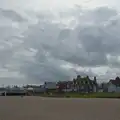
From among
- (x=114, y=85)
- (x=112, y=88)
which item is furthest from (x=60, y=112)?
(x=114, y=85)

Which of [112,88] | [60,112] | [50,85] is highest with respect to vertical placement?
[50,85]

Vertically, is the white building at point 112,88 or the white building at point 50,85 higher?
the white building at point 50,85

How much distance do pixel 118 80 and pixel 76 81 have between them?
60.3 feet

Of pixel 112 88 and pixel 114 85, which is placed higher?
pixel 114 85

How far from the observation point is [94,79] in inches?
5300

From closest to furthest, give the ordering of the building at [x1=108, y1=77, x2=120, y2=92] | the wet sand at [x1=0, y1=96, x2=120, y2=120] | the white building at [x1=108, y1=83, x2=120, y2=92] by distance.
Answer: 1. the wet sand at [x1=0, y1=96, x2=120, y2=120]
2. the white building at [x1=108, y1=83, x2=120, y2=92]
3. the building at [x1=108, y1=77, x2=120, y2=92]

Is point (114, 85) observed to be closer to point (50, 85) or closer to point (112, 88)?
point (112, 88)

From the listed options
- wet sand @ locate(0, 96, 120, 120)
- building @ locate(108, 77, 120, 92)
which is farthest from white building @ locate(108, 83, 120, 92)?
wet sand @ locate(0, 96, 120, 120)

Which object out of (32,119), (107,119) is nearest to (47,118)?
(32,119)

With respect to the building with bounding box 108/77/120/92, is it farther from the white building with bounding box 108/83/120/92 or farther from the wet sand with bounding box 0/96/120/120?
the wet sand with bounding box 0/96/120/120

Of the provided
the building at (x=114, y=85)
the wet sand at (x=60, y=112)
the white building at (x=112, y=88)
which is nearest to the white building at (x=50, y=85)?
the building at (x=114, y=85)

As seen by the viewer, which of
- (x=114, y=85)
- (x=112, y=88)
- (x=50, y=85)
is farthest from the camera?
(x=50, y=85)

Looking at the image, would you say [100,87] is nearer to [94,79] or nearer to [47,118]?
[94,79]

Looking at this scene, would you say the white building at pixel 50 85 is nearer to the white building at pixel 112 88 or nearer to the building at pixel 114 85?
the building at pixel 114 85
